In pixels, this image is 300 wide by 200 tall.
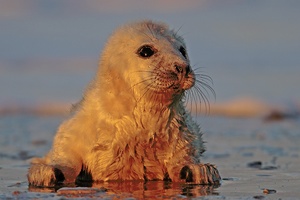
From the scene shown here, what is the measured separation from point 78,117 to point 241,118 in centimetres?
906

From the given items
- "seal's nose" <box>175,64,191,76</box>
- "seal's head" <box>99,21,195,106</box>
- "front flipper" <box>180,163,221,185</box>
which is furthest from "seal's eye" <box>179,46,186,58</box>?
"front flipper" <box>180,163,221,185</box>

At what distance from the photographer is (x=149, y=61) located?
18.6 ft

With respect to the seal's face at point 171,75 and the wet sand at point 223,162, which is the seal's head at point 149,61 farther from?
the wet sand at point 223,162

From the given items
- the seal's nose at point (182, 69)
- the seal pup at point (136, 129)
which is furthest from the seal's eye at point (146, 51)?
the seal's nose at point (182, 69)

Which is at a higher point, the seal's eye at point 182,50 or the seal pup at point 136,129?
the seal's eye at point 182,50

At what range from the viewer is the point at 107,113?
5.79 meters

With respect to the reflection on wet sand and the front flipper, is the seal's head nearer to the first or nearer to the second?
the front flipper

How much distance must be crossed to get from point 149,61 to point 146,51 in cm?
10

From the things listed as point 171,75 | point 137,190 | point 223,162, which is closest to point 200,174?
point 137,190

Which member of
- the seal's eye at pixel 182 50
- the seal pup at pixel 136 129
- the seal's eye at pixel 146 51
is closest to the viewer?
the seal pup at pixel 136 129

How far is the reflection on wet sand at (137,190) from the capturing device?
16.6 feet

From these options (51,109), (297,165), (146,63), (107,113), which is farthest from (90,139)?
(51,109)

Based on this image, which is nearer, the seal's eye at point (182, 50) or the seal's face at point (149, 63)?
the seal's face at point (149, 63)

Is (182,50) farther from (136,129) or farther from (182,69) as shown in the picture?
(136,129)
